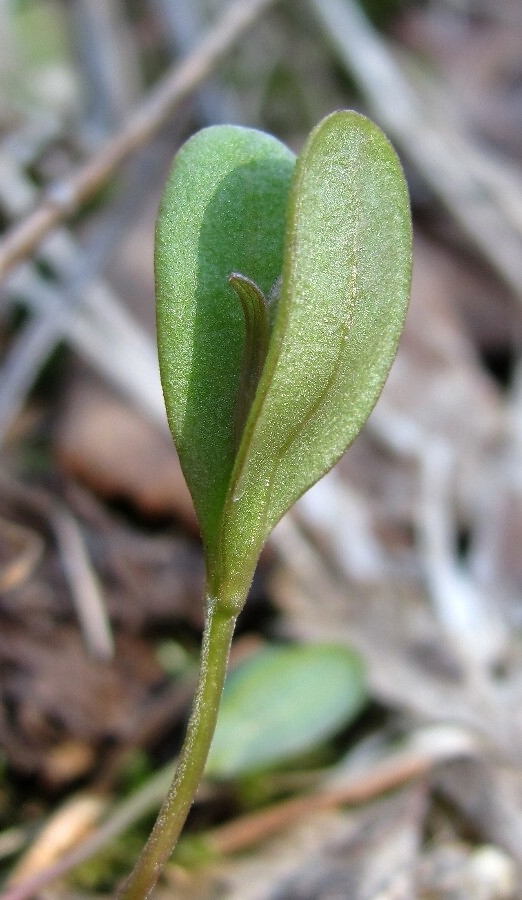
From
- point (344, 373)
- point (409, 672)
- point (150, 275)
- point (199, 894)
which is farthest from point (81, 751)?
point (150, 275)

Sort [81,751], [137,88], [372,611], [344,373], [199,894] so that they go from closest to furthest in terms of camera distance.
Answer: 1. [344,373]
2. [199,894]
3. [81,751]
4. [372,611]
5. [137,88]

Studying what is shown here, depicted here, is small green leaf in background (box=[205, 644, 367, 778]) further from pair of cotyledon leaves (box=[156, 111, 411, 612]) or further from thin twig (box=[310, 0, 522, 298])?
thin twig (box=[310, 0, 522, 298])

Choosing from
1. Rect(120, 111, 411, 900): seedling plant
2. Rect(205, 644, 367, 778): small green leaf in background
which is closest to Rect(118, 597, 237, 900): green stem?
Rect(120, 111, 411, 900): seedling plant

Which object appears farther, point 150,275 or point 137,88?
point 137,88

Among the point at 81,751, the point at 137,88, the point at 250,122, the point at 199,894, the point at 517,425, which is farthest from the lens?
the point at 137,88

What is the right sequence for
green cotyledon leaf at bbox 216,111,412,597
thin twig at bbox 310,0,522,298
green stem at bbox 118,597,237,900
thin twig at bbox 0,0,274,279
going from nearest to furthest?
green cotyledon leaf at bbox 216,111,412,597, green stem at bbox 118,597,237,900, thin twig at bbox 0,0,274,279, thin twig at bbox 310,0,522,298

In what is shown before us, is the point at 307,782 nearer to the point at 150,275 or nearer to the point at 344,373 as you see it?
the point at 344,373

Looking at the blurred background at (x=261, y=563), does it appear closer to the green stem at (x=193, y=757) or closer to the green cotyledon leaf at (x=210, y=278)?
the green stem at (x=193, y=757)

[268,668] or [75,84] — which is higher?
[75,84]
